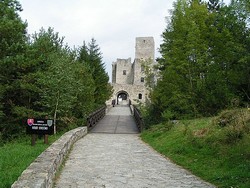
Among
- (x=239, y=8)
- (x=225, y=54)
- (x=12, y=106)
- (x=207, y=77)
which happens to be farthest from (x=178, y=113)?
(x=12, y=106)

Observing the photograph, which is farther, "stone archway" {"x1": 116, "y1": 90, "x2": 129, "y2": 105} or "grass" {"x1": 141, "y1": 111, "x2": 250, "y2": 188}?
"stone archway" {"x1": 116, "y1": 90, "x2": 129, "y2": 105}

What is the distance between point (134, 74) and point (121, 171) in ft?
156

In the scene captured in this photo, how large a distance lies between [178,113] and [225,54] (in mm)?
3773

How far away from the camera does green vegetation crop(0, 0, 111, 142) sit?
13.9m

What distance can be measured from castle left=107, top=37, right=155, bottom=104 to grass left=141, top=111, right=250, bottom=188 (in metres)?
29.4

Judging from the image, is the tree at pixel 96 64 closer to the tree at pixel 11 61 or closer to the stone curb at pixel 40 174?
the tree at pixel 11 61

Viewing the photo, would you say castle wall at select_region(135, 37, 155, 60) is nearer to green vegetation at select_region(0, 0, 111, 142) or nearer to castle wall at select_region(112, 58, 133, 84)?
castle wall at select_region(112, 58, 133, 84)

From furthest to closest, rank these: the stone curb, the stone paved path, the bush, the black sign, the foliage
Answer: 1. the foliage
2. the black sign
3. the bush
4. the stone paved path
5. the stone curb

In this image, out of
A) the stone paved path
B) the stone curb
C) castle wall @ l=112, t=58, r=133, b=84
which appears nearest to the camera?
the stone curb

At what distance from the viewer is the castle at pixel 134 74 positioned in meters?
48.4

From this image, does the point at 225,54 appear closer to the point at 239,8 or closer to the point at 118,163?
the point at 239,8

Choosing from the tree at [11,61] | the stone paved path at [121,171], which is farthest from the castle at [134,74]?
the stone paved path at [121,171]

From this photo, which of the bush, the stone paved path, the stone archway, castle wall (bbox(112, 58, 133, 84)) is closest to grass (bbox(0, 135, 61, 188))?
the stone paved path

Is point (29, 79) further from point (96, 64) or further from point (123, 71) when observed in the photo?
point (123, 71)
